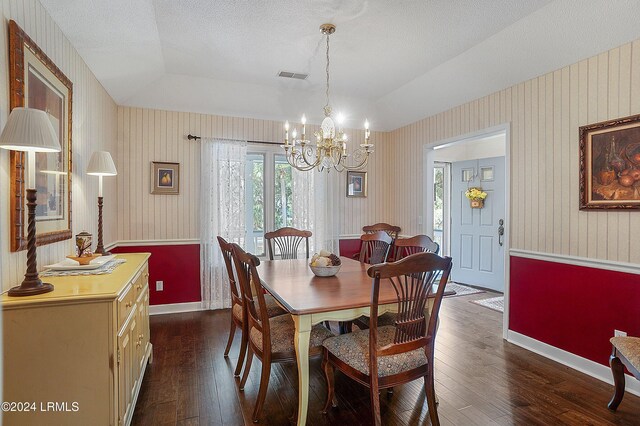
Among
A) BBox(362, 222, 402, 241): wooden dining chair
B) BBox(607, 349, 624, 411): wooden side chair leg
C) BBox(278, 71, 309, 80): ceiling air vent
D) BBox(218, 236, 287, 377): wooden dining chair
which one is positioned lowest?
BBox(607, 349, 624, 411): wooden side chair leg

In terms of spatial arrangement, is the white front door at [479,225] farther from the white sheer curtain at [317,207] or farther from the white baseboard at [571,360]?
the white sheer curtain at [317,207]

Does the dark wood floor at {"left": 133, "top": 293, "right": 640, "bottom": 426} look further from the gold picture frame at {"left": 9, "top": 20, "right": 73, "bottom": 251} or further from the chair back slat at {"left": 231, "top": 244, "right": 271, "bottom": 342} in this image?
the gold picture frame at {"left": 9, "top": 20, "right": 73, "bottom": 251}

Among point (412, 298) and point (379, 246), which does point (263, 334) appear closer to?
point (412, 298)

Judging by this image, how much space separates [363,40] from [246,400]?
307cm

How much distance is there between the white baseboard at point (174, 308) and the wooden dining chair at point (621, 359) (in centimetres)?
402

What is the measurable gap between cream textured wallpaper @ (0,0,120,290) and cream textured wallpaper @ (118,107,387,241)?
162mm

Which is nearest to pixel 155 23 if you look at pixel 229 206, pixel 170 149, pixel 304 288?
pixel 170 149

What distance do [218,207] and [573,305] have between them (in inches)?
151

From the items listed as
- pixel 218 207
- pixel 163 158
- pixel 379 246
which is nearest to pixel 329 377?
pixel 379 246

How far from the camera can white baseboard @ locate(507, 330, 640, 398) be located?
240cm

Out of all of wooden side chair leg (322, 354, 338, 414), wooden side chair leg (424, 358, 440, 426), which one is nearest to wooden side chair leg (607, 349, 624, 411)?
wooden side chair leg (424, 358, 440, 426)

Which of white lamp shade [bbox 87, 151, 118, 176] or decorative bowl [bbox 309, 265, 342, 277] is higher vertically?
white lamp shade [bbox 87, 151, 118, 176]

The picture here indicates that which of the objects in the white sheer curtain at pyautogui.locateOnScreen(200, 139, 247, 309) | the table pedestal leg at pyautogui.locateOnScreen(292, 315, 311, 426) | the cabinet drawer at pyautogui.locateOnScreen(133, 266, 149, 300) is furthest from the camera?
the white sheer curtain at pyautogui.locateOnScreen(200, 139, 247, 309)

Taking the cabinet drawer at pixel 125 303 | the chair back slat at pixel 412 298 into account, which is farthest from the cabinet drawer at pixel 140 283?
the chair back slat at pixel 412 298
